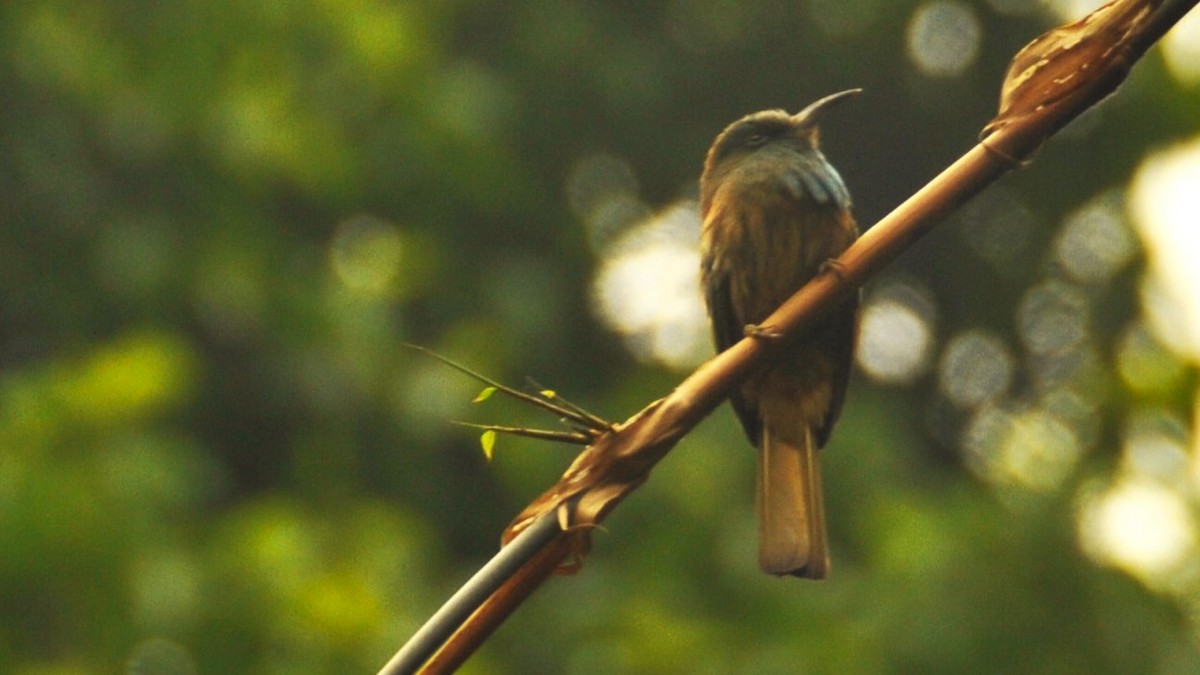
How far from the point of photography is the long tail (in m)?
2.55

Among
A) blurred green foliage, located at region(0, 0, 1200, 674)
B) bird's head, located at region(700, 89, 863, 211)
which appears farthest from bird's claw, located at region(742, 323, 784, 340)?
blurred green foliage, located at region(0, 0, 1200, 674)

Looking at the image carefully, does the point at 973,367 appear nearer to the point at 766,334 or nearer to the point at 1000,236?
the point at 1000,236

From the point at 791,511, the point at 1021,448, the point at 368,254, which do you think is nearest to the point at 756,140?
the point at 791,511

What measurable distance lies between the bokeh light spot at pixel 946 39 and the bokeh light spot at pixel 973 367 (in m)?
1.25

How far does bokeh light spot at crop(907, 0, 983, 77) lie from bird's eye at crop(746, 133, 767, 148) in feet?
17.7

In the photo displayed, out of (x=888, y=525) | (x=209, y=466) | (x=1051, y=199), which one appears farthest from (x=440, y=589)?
(x=1051, y=199)

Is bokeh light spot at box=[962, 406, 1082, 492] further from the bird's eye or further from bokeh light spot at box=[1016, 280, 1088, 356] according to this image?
the bird's eye

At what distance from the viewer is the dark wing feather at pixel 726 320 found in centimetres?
341

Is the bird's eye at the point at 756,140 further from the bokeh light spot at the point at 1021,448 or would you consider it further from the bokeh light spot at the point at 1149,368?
the bokeh light spot at the point at 1021,448

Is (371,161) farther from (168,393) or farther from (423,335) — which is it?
(168,393)

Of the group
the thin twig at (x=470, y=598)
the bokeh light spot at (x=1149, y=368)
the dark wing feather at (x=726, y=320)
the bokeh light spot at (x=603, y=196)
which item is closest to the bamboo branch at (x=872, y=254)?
the thin twig at (x=470, y=598)

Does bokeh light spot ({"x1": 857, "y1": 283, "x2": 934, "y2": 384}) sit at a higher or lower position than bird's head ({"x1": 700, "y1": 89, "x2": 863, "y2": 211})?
higher

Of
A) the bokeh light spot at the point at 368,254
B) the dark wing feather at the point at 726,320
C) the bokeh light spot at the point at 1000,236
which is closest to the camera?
the dark wing feather at the point at 726,320

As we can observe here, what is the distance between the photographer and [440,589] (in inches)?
244
